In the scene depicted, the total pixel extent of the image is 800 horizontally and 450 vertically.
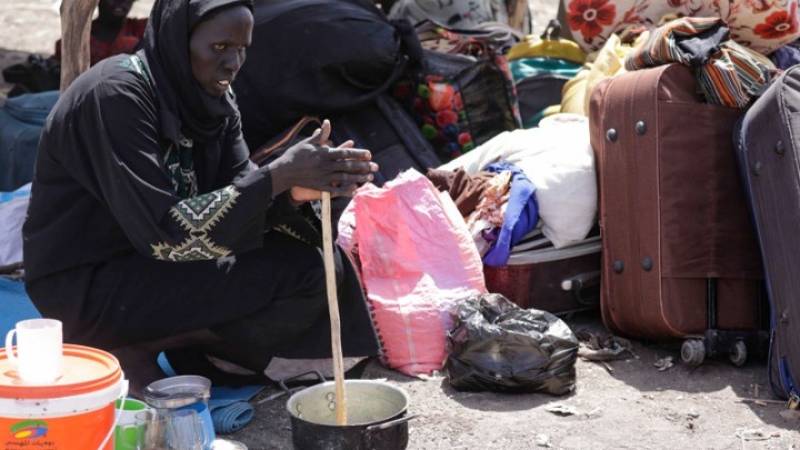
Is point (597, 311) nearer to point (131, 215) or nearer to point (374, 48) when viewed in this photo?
point (374, 48)

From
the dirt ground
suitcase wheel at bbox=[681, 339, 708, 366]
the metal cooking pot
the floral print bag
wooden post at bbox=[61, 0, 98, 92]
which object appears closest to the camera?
the metal cooking pot

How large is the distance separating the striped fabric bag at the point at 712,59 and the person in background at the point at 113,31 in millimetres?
3170

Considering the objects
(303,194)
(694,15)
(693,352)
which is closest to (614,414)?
(693,352)

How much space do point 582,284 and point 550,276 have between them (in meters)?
0.14

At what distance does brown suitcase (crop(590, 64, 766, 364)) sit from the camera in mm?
4363

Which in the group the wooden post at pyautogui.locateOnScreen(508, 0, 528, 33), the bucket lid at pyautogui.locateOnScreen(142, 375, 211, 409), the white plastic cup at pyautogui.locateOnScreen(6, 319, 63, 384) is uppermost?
the white plastic cup at pyautogui.locateOnScreen(6, 319, 63, 384)

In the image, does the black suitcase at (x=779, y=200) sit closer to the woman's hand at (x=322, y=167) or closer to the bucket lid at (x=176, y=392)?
the woman's hand at (x=322, y=167)

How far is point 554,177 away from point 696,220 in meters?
0.57

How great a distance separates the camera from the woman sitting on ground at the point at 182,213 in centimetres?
329

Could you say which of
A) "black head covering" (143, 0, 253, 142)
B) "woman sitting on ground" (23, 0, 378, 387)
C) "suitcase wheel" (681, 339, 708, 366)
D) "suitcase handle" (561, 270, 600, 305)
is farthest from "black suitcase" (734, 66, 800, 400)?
"black head covering" (143, 0, 253, 142)

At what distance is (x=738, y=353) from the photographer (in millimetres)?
4293

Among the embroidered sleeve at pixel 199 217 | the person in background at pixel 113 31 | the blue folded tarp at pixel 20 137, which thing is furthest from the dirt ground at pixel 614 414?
the person in background at pixel 113 31

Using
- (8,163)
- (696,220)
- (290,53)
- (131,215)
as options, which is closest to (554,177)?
(696,220)

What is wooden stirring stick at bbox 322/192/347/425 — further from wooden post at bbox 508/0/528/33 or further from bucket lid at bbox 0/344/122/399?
wooden post at bbox 508/0/528/33
